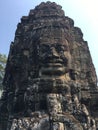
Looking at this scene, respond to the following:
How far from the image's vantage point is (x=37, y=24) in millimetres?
14797

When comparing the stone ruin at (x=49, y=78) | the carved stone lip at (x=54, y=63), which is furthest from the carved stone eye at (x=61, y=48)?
the carved stone lip at (x=54, y=63)

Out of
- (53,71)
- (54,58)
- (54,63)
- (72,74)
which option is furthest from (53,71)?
(72,74)

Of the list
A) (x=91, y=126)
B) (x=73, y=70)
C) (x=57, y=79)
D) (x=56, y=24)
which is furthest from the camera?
(x=56, y=24)

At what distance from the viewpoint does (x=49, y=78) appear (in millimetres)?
12477

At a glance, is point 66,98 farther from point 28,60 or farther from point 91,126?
point 28,60

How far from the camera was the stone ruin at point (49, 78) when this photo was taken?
11.5 meters

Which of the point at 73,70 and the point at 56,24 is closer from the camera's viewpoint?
the point at 73,70

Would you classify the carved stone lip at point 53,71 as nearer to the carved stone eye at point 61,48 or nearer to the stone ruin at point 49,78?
the stone ruin at point 49,78

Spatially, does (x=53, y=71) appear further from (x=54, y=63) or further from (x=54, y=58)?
(x=54, y=58)

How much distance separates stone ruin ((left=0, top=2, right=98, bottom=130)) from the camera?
37.7ft

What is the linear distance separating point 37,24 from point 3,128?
5.65m

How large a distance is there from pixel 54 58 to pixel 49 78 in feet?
3.51

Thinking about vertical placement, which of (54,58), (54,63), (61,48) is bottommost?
(54,63)

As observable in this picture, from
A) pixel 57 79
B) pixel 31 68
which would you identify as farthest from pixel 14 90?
pixel 57 79
